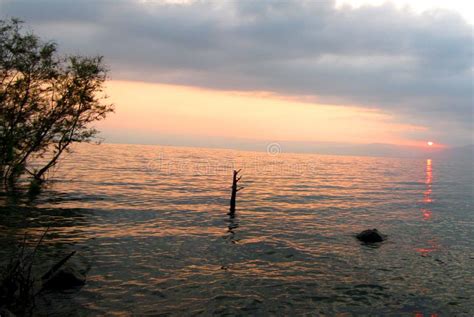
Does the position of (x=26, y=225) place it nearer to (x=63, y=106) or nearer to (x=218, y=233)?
(x=218, y=233)

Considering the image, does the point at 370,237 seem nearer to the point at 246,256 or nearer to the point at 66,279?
the point at 246,256

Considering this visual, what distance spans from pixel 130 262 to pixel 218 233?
9.98m

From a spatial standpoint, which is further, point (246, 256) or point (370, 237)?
point (370, 237)

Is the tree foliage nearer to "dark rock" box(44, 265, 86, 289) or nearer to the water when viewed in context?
the water

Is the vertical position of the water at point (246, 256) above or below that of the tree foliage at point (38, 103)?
below

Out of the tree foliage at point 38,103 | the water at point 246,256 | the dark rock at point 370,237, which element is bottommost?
the water at point 246,256

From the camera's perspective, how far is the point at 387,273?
70.4 feet

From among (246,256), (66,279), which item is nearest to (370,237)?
(246,256)

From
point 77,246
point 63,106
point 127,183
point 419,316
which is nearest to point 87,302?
point 77,246

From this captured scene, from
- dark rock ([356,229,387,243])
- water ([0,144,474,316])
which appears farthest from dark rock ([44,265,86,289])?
dark rock ([356,229,387,243])

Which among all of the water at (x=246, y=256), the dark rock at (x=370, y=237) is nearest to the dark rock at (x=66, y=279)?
the water at (x=246, y=256)

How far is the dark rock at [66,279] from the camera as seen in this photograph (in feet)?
54.7

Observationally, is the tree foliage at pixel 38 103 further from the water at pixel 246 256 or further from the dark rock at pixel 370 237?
the dark rock at pixel 370 237

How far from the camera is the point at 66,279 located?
17.1 m
